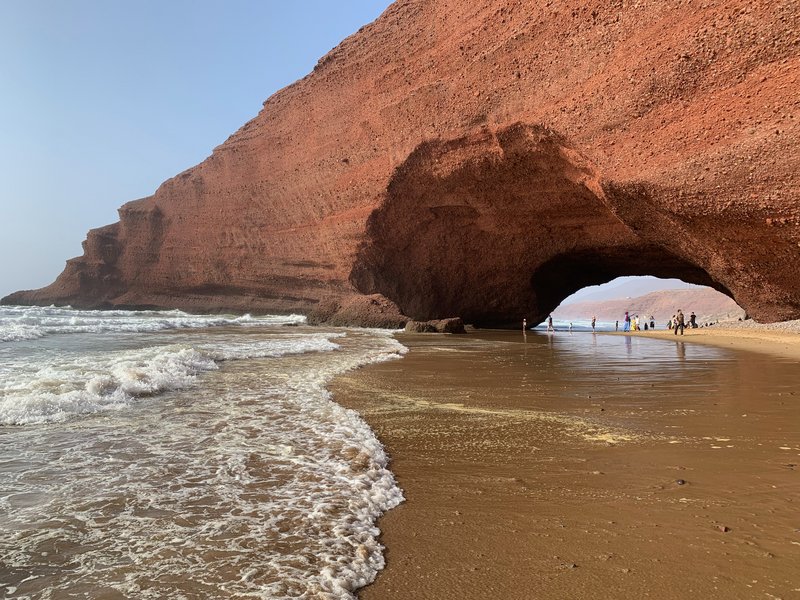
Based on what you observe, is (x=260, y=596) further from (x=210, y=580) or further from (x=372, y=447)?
(x=372, y=447)

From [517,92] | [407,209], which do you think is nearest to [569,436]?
[517,92]

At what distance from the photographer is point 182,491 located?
3.14m

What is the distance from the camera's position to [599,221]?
1994cm

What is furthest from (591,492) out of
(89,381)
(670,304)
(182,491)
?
(670,304)

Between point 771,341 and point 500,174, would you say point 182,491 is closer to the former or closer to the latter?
point 500,174

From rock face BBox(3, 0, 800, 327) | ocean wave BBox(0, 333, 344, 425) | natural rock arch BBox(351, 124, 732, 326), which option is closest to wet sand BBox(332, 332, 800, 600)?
ocean wave BBox(0, 333, 344, 425)

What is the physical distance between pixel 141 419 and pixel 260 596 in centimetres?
356

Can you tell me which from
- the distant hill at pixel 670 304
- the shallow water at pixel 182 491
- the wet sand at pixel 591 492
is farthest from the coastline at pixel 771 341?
the distant hill at pixel 670 304

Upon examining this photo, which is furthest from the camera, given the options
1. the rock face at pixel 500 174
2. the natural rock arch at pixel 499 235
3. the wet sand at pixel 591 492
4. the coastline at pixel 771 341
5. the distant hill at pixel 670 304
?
the distant hill at pixel 670 304

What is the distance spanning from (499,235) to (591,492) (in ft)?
69.5

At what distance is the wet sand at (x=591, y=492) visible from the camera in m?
2.14

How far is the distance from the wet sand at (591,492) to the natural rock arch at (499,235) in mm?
9836

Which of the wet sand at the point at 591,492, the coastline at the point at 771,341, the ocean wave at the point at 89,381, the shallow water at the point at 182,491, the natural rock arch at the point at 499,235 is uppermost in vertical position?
the natural rock arch at the point at 499,235

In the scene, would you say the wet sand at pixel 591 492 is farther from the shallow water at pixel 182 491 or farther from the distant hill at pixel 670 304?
the distant hill at pixel 670 304
